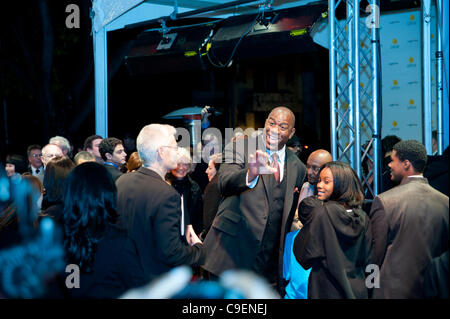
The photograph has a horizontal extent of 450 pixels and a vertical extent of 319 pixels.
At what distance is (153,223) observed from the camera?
9.81ft

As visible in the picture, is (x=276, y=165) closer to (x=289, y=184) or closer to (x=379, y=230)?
(x=289, y=184)

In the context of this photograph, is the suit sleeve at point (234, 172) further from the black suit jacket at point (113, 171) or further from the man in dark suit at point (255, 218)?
the black suit jacket at point (113, 171)

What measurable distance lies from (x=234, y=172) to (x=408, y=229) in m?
1.29

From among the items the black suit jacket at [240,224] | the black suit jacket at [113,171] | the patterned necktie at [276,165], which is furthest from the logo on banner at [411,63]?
the black suit jacket at [113,171]

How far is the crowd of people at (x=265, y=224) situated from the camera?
9.36 feet

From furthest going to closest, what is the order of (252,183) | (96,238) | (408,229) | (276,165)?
(276,165)
(252,183)
(408,229)
(96,238)

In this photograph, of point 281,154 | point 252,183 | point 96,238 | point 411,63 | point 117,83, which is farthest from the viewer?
point 117,83

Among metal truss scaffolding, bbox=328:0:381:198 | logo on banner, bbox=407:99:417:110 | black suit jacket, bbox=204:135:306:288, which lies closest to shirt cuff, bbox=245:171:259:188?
black suit jacket, bbox=204:135:306:288

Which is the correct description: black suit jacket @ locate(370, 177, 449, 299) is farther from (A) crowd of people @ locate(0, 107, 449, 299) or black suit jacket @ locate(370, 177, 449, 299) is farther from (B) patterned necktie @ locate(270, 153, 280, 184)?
(B) patterned necktie @ locate(270, 153, 280, 184)

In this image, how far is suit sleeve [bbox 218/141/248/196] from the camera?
3.72 metres

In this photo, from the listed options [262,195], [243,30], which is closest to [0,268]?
[262,195]

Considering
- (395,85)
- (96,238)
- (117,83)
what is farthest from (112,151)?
(117,83)

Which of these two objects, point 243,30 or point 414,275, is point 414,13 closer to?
point 243,30

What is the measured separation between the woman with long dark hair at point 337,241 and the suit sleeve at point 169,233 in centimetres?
94
